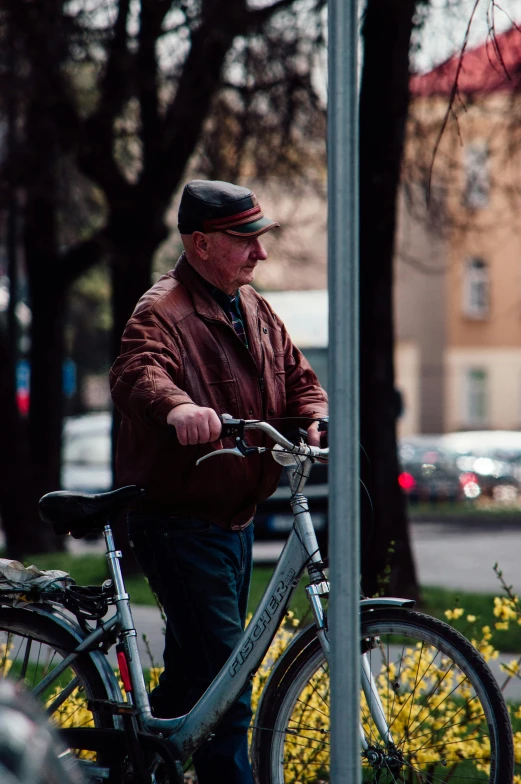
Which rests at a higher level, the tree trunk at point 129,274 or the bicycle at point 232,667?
the tree trunk at point 129,274

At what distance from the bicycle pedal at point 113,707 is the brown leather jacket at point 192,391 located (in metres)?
0.53

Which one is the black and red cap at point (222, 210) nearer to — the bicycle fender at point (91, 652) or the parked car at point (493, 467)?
the bicycle fender at point (91, 652)

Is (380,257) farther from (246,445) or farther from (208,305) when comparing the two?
(246,445)

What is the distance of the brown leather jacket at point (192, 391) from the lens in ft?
10.5

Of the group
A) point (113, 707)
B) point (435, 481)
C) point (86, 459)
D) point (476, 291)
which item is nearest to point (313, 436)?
point (113, 707)

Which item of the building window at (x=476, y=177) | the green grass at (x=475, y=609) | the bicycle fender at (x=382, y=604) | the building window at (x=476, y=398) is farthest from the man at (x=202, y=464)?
the building window at (x=476, y=398)

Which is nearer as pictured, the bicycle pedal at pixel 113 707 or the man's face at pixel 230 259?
the bicycle pedal at pixel 113 707

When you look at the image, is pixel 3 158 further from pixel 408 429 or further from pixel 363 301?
pixel 408 429

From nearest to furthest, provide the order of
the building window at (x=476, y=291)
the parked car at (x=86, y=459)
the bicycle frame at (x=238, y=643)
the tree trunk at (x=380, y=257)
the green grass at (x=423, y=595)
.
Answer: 1. the bicycle frame at (x=238, y=643)
2. the green grass at (x=423, y=595)
3. the tree trunk at (x=380, y=257)
4. the parked car at (x=86, y=459)
5. the building window at (x=476, y=291)

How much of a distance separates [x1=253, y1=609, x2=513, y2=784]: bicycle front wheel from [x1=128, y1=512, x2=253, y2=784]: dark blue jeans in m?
Answer: 0.09

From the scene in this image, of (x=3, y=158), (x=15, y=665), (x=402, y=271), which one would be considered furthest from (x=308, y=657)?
(x=402, y=271)

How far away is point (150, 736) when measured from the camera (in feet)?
10.2

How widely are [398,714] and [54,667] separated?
0.94m

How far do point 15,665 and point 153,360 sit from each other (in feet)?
3.29
